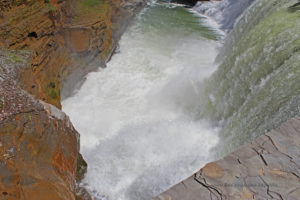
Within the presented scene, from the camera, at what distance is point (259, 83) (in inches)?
147

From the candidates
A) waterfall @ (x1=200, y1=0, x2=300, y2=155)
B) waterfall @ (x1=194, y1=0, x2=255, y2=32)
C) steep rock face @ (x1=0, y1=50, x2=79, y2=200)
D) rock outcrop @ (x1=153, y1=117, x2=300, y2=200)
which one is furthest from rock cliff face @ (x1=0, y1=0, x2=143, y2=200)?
waterfall @ (x1=194, y1=0, x2=255, y2=32)

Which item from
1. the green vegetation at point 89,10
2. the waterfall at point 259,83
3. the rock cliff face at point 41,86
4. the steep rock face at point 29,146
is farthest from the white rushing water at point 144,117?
the green vegetation at point 89,10

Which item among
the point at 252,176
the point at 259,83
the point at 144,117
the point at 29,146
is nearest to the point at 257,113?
the point at 259,83

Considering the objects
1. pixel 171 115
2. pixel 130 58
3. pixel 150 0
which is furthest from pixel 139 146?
pixel 150 0

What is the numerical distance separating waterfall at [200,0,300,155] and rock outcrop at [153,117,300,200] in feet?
2.34

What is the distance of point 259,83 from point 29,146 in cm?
311

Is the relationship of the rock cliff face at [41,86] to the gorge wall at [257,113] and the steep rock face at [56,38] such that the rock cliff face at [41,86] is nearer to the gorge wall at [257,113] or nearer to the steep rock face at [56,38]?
the steep rock face at [56,38]

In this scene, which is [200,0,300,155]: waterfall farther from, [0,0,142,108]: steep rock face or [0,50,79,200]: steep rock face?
[0,0,142,108]: steep rock face

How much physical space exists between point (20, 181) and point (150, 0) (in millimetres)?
13159

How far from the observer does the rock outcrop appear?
5.57 ft

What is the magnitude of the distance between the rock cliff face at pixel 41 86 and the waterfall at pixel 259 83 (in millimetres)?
2151

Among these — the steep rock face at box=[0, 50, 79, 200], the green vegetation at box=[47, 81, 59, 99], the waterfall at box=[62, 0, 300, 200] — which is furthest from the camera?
the green vegetation at box=[47, 81, 59, 99]

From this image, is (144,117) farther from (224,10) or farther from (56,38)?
(224,10)

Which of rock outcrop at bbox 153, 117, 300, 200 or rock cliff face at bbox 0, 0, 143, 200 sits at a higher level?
rock outcrop at bbox 153, 117, 300, 200
